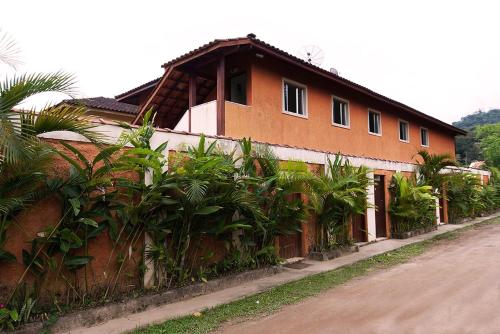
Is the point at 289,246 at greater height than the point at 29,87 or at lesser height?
lesser

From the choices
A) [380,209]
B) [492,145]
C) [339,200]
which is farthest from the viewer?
[492,145]

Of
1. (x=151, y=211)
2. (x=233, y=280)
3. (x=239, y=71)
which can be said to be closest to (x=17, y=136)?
(x=151, y=211)

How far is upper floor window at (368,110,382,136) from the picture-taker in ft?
55.3

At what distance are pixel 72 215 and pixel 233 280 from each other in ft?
10.0

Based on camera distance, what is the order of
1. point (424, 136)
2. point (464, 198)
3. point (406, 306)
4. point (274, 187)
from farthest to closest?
point (424, 136) → point (464, 198) → point (274, 187) → point (406, 306)

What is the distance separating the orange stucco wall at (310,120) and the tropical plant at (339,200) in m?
2.58

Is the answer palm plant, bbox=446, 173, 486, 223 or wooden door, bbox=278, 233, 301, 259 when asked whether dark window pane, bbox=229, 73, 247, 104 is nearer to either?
wooden door, bbox=278, 233, 301, 259

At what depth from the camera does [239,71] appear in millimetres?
12078

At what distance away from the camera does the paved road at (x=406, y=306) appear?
16.0 feet

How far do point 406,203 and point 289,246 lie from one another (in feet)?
18.0

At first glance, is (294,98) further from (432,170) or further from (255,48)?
(432,170)

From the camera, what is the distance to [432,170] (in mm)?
14656

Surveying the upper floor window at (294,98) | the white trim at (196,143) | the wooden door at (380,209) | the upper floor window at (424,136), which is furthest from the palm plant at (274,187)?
the upper floor window at (424,136)

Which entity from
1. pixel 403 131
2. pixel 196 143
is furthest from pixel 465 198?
pixel 196 143
